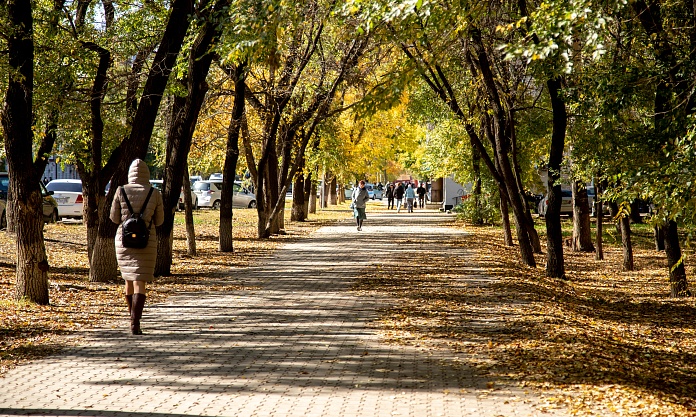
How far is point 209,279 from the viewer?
1526cm

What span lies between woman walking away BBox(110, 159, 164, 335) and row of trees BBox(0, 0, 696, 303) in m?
1.70

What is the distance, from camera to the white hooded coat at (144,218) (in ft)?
30.1

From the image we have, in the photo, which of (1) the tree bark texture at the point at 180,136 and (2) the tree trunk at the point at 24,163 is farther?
(1) the tree bark texture at the point at 180,136

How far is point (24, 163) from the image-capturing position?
1102 cm

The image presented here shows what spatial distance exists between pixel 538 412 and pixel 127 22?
12.1 metres

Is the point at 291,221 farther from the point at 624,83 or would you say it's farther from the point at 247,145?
the point at 624,83

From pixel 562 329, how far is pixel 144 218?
471 centimetres

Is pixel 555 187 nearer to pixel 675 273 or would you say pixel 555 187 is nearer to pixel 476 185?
pixel 675 273

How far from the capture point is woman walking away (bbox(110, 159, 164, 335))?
9148 mm

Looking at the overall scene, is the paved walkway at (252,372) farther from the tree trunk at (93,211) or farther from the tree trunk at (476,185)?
the tree trunk at (476,185)

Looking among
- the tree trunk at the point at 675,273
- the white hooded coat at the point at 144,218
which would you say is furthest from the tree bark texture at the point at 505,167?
the white hooded coat at the point at 144,218

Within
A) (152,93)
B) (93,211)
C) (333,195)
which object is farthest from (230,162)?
(333,195)

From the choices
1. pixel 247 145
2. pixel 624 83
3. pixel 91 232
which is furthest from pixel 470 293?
pixel 247 145

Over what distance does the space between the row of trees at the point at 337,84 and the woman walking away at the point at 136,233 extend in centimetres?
170
